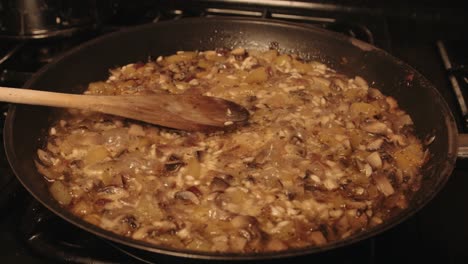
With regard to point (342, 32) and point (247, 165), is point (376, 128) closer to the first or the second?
point (247, 165)

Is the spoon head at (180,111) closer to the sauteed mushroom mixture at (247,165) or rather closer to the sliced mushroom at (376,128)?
the sauteed mushroom mixture at (247,165)

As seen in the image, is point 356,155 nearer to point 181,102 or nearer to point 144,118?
point 181,102

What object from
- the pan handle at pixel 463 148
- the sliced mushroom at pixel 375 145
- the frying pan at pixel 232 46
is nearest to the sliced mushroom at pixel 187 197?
the frying pan at pixel 232 46

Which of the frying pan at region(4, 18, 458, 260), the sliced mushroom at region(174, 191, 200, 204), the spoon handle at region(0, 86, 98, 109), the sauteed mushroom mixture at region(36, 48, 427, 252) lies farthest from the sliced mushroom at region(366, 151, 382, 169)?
the spoon handle at region(0, 86, 98, 109)

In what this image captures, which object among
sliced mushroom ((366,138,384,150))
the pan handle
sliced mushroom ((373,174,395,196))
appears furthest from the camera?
sliced mushroom ((366,138,384,150))

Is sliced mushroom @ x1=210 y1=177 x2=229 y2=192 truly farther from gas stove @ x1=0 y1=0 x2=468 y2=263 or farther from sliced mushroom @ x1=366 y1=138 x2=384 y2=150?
sliced mushroom @ x1=366 y1=138 x2=384 y2=150
